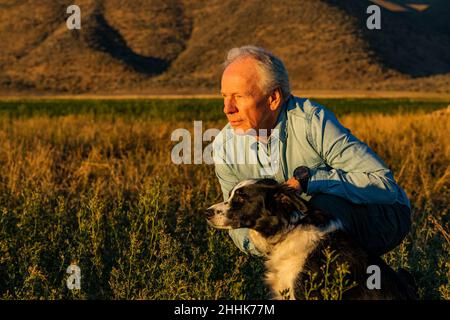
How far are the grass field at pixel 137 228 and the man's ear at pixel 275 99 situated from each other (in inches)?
50.2

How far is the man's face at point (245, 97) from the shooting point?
198 inches

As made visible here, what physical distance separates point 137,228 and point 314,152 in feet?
8.54

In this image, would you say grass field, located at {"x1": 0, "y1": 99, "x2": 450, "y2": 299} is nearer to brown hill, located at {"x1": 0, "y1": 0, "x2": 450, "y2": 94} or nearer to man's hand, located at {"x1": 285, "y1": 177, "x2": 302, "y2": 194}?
man's hand, located at {"x1": 285, "y1": 177, "x2": 302, "y2": 194}

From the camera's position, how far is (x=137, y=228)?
7.02 m

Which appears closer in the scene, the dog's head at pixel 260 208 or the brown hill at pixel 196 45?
the dog's head at pixel 260 208

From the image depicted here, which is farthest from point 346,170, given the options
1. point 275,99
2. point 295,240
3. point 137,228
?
point 137,228

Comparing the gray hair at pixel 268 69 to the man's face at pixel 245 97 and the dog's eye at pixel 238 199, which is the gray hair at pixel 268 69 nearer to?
the man's face at pixel 245 97

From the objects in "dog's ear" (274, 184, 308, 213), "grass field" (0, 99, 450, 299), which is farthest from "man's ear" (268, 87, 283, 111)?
"grass field" (0, 99, 450, 299)

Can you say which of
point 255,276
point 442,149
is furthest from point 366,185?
point 442,149

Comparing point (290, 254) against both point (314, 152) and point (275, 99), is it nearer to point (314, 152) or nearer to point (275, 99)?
point (314, 152)

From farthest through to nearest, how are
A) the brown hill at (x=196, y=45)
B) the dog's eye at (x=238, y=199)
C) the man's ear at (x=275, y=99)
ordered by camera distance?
1. the brown hill at (x=196, y=45)
2. the man's ear at (x=275, y=99)
3. the dog's eye at (x=238, y=199)

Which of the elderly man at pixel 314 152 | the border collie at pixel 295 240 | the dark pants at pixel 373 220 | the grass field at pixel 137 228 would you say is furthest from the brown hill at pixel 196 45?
the border collie at pixel 295 240

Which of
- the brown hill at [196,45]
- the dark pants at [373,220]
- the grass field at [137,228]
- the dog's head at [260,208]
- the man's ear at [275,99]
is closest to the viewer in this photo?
the dog's head at [260,208]

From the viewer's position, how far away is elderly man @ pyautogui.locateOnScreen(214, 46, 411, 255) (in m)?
4.89
